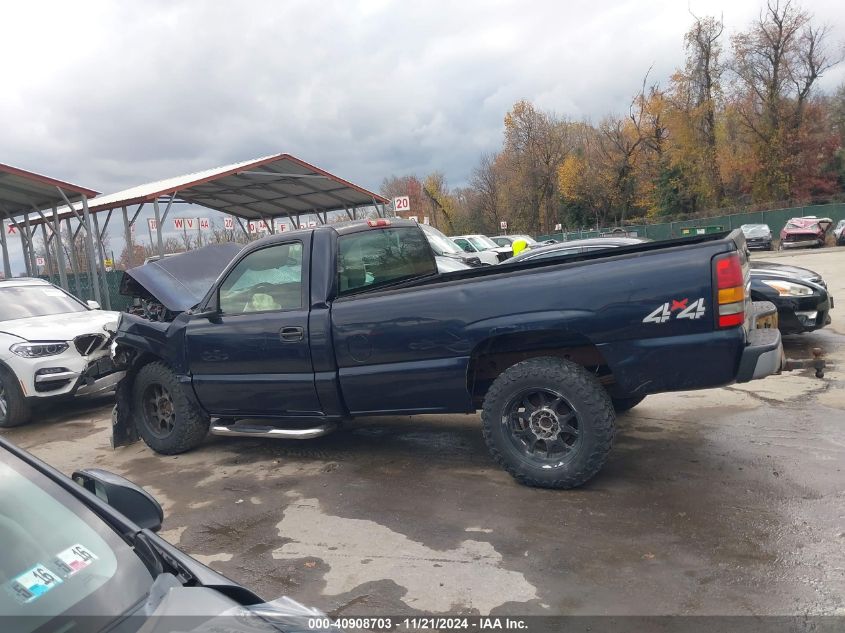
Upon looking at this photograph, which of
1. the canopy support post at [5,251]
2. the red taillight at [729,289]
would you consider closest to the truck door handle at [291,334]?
the red taillight at [729,289]

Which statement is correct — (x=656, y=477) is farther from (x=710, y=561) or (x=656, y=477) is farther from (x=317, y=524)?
Answer: (x=317, y=524)

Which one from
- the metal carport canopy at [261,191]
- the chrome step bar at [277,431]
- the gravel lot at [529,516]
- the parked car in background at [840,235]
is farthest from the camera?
the parked car in background at [840,235]

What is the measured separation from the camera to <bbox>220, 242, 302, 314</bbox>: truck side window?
4922 millimetres

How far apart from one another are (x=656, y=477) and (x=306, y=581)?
2.56 m

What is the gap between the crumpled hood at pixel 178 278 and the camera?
569 centimetres

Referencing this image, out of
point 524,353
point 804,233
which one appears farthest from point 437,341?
point 804,233

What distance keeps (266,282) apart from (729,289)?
353cm

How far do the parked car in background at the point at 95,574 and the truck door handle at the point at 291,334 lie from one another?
8.74ft

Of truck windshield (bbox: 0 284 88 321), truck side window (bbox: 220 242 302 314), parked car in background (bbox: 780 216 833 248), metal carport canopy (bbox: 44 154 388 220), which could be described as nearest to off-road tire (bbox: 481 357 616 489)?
truck side window (bbox: 220 242 302 314)

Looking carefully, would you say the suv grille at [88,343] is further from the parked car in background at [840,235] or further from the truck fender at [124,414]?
the parked car in background at [840,235]

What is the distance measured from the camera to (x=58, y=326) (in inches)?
302

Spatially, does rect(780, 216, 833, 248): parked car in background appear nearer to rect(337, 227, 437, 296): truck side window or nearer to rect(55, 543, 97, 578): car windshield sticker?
rect(337, 227, 437, 296): truck side window

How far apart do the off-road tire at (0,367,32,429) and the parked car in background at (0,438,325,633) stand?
621 centimetres

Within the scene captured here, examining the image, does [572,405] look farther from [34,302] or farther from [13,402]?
[34,302]
